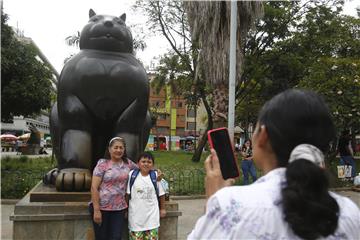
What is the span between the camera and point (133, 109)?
4629 mm

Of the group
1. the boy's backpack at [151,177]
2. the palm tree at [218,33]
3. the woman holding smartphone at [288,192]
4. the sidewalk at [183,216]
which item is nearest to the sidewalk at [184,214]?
the sidewalk at [183,216]

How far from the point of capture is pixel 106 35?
15.5 ft

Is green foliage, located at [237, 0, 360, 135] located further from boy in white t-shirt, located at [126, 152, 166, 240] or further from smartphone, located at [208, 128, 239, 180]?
smartphone, located at [208, 128, 239, 180]

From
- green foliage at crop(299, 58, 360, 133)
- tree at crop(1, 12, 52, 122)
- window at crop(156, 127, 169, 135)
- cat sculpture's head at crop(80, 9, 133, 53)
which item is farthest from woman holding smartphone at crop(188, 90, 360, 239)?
window at crop(156, 127, 169, 135)

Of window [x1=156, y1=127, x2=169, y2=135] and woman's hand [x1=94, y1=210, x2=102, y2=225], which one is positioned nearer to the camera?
woman's hand [x1=94, y1=210, x2=102, y2=225]

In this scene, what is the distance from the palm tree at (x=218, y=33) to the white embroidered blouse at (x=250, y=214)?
9.66 meters

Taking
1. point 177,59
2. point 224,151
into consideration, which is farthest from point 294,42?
point 224,151

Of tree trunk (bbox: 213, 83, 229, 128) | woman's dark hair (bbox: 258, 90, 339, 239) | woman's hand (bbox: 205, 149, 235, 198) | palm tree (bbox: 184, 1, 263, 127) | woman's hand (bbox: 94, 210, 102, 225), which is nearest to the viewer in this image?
woman's dark hair (bbox: 258, 90, 339, 239)

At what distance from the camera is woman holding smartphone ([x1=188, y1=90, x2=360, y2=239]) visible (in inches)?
43.1

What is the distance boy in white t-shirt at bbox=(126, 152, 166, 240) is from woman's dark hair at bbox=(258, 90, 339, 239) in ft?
8.73

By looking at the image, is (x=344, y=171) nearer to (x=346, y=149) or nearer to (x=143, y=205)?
(x=346, y=149)

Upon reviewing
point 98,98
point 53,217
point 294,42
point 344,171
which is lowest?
point 344,171

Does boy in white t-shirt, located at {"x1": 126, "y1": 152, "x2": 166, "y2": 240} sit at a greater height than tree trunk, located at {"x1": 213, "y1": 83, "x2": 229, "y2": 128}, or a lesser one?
lesser

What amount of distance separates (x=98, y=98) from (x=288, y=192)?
3.70 metres
